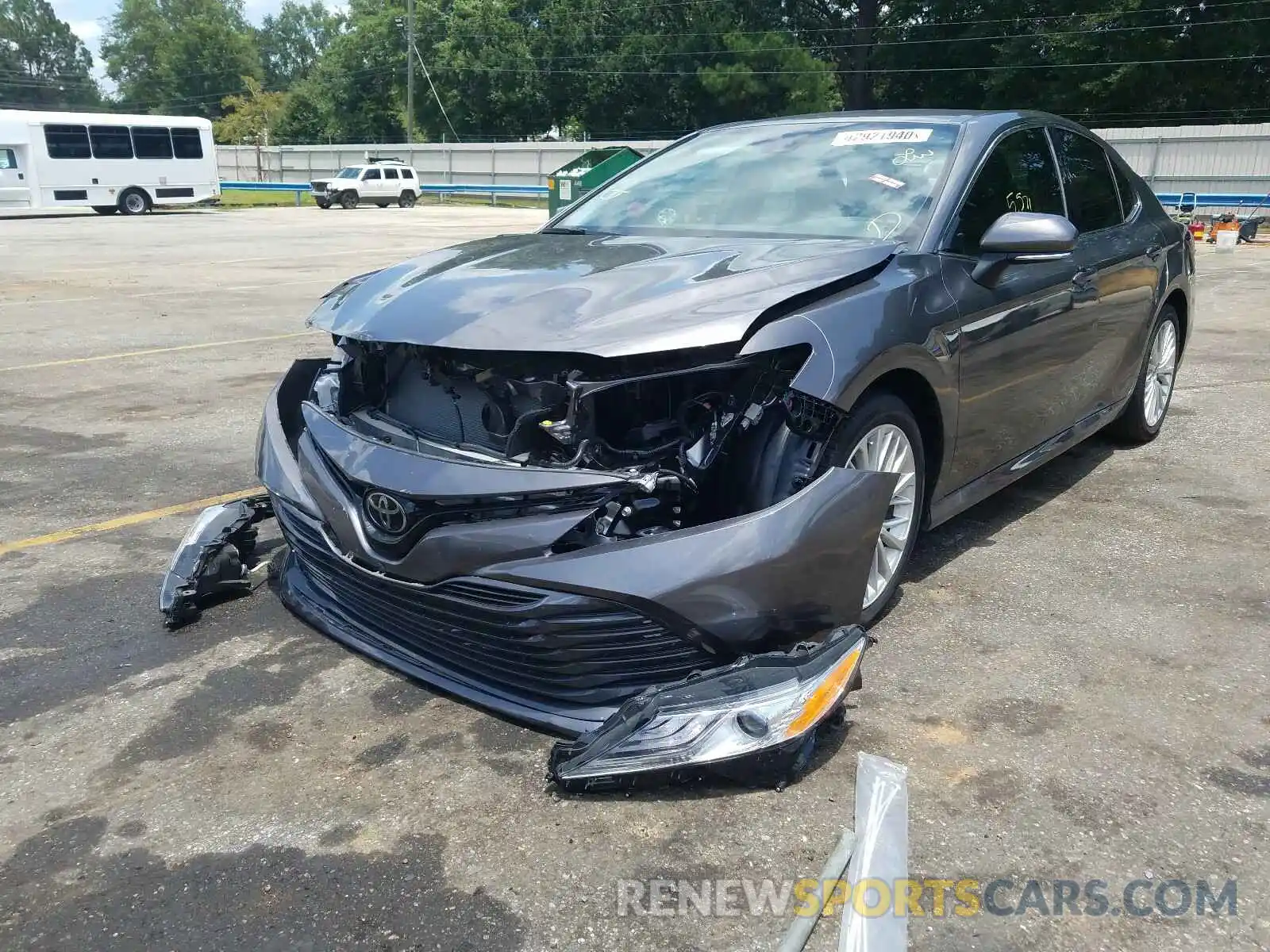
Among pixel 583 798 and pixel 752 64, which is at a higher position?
pixel 752 64

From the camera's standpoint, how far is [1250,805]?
262 cm

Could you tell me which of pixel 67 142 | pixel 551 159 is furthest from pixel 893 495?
pixel 551 159

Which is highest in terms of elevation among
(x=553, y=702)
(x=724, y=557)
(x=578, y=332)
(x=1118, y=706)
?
(x=578, y=332)

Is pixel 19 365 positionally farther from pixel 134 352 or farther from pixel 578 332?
pixel 578 332

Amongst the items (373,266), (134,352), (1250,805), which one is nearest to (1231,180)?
(373,266)

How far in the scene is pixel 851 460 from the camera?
→ 3.10m

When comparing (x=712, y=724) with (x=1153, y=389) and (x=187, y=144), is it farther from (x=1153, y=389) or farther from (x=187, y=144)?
(x=187, y=144)

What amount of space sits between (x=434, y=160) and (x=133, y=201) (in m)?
19.1

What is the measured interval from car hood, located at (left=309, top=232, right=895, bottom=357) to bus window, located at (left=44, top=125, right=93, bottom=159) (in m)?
33.1

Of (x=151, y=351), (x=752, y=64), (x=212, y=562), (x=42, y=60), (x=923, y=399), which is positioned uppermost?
(x=42, y=60)

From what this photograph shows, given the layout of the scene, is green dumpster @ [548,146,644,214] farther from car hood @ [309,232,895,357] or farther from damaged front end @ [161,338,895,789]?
damaged front end @ [161,338,895,789]

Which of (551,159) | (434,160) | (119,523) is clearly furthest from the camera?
(434,160)

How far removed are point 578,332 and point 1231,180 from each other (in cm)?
3242

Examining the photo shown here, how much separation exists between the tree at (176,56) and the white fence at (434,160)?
50.5 metres
